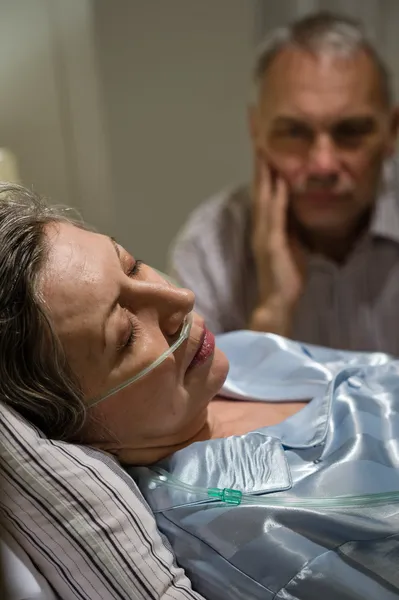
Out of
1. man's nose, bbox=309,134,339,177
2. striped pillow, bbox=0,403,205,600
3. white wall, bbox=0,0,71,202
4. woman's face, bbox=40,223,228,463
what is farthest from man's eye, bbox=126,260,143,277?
man's nose, bbox=309,134,339,177

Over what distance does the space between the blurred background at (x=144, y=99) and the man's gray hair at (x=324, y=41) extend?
42cm

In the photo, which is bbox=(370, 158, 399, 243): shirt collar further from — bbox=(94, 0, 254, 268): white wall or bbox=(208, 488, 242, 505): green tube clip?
bbox=(208, 488, 242, 505): green tube clip

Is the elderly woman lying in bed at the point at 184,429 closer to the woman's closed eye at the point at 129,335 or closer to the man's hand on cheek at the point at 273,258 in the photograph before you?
the woman's closed eye at the point at 129,335

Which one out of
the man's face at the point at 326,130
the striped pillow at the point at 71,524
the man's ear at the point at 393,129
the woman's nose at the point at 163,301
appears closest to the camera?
the striped pillow at the point at 71,524

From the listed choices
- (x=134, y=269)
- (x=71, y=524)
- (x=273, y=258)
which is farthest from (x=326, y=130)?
(x=71, y=524)

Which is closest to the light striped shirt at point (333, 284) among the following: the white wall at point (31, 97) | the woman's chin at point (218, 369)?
the white wall at point (31, 97)

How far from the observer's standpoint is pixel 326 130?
55.6 inches

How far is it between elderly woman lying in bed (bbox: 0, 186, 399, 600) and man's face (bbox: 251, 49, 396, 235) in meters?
0.69

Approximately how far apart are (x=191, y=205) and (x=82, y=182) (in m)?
0.46

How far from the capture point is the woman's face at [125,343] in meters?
0.74

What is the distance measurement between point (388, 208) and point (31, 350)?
1.09 metres

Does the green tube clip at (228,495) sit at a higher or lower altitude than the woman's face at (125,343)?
lower

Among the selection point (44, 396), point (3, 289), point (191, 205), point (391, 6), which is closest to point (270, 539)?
point (44, 396)

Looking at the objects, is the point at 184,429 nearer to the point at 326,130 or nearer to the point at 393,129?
the point at 326,130
